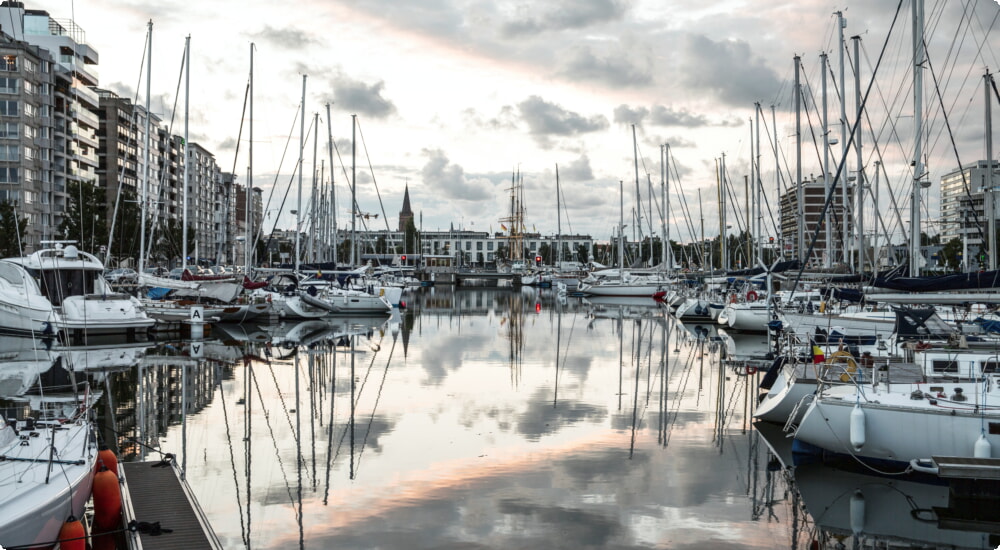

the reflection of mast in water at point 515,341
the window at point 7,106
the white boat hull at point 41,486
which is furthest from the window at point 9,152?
the white boat hull at point 41,486

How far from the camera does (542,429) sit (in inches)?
755

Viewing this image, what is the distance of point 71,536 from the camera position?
32.6 ft

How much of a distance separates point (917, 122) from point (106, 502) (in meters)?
24.8

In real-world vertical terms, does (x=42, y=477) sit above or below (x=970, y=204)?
below

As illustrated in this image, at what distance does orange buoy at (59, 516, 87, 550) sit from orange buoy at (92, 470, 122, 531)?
124 centimetres

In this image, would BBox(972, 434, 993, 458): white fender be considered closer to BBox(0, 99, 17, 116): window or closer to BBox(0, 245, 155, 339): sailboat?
BBox(0, 245, 155, 339): sailboat

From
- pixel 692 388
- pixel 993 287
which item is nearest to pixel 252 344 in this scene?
pixel 692 388

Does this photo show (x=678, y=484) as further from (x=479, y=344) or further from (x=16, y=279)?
(x=16, y=279)

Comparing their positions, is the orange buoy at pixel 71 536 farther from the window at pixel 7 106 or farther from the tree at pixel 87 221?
the window at pixel 7 106

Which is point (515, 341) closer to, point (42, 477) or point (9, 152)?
point (42, 477)

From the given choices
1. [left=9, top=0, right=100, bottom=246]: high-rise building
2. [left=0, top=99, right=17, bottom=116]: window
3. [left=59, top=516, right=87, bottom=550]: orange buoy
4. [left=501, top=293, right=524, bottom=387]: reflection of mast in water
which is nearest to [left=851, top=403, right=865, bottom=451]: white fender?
[left=59, top=516, right=87, bottom=550]: orange buoy

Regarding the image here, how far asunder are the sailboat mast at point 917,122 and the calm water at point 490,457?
256 inches

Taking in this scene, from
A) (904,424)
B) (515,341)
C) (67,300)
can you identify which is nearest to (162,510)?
(904,424)

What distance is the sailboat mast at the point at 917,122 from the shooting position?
26.6m
